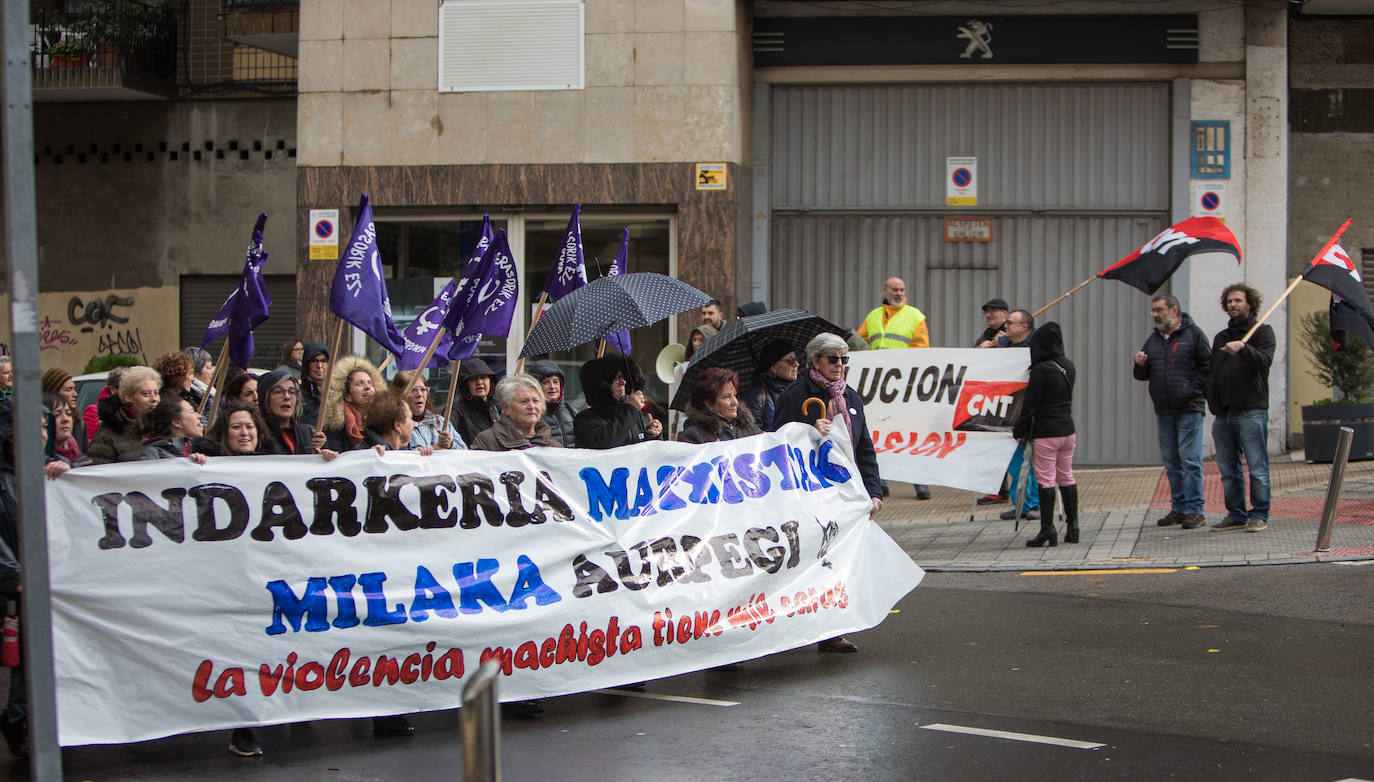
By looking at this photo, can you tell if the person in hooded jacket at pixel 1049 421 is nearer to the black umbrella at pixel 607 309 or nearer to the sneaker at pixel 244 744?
the black umbrella at pixel 607 309

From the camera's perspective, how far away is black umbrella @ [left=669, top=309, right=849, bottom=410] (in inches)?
388

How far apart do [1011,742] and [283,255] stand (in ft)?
54.7

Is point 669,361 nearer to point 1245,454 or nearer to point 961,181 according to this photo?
point 961,181

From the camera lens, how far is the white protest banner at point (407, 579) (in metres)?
5.96

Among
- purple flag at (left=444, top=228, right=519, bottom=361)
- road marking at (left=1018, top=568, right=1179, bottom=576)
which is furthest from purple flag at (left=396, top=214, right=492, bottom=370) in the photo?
road marking at (left=1018, top=568, right=1179, bottom=576)

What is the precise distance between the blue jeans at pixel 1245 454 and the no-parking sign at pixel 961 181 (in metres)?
5.61

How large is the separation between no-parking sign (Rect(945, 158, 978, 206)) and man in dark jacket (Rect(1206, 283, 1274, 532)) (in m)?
5.30

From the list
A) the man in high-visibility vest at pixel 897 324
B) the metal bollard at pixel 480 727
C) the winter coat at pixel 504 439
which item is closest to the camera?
Answer: the metal bollard at pixel 480 727

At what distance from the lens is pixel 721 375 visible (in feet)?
27.6

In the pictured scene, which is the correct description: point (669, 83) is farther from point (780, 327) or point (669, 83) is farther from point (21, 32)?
point (21, 32)

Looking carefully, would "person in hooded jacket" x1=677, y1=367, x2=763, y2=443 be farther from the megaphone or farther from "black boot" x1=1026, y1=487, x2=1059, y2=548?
the megaphone

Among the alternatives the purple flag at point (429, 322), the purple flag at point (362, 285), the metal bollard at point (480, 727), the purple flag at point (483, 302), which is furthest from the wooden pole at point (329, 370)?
the metal bollard at point (480, 727)

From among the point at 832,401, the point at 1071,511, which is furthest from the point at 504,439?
the point at 1071,511

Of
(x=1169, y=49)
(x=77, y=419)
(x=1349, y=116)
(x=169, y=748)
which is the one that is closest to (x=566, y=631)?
(x=169, y=748)
